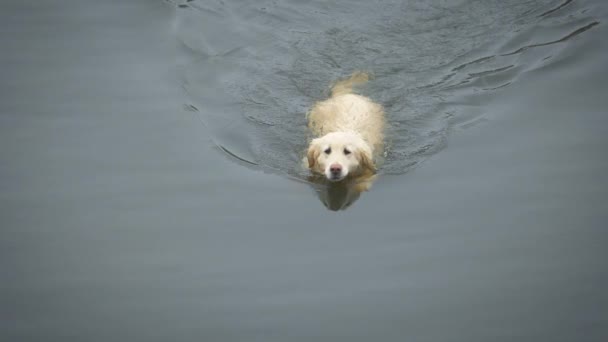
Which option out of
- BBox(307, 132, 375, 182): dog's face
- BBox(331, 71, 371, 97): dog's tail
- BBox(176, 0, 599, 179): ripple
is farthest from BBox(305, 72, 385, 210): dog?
BBox(331, 71, 371, 97): dog's tail

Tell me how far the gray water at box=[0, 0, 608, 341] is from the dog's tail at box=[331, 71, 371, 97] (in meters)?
0.17

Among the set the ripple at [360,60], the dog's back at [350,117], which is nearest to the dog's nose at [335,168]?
the ripple at [360,60]

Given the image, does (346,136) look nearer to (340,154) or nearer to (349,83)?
(340,154)

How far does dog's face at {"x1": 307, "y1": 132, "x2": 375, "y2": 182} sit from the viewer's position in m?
7.36

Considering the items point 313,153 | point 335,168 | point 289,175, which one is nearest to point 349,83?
point 313,153

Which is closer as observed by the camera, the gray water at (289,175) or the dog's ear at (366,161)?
the gray water at (289,175)

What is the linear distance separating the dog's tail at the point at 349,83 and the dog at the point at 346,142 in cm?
40

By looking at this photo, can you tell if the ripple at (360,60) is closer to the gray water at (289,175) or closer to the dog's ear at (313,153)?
the gray water at (289,175)

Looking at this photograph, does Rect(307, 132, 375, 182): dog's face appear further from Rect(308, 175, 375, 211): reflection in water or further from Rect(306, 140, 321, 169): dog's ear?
Rect(308, 175, 375, 211): reflection in water

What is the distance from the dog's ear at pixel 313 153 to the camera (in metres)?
7.50

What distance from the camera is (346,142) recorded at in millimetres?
7426

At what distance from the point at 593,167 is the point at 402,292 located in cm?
290

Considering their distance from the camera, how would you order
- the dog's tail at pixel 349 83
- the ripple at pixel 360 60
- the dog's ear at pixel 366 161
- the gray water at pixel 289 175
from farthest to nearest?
the dog's tail at pixel 349 83 < the ripple at pixel 360 60 < the dog's ear at pixel 366 161 < the gray water at pixel 289 175

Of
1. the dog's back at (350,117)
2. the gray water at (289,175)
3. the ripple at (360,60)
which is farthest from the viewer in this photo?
the ripple at (360,60)
